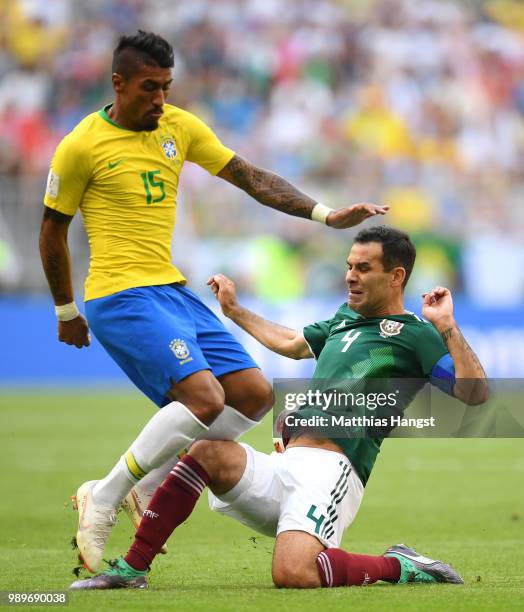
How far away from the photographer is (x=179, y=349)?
5.58 meters

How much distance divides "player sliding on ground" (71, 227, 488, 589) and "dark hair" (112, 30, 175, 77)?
1.11 m

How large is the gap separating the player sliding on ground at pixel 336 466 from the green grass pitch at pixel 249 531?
0.15m

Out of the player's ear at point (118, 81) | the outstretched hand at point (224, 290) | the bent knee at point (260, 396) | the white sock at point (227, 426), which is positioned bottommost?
the white sock at point (227, 426)

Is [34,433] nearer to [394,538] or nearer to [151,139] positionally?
[394,538]

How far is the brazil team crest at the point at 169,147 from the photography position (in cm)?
607

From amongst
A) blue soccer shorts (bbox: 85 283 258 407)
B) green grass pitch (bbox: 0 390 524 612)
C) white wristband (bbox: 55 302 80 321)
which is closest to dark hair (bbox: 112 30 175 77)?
blue soccer shorts (bbox: 85 283 258 407)

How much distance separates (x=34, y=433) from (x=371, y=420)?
886 centimetres

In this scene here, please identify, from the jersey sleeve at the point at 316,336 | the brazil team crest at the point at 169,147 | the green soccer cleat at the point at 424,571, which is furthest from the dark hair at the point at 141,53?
the green soccer cleat at the point at 424,571

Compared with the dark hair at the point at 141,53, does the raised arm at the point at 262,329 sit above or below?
below

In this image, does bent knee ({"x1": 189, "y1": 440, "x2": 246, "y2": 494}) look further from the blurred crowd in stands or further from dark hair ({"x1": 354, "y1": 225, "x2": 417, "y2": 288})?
the blurred crowd in stands

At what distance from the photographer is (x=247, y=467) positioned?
227 inches

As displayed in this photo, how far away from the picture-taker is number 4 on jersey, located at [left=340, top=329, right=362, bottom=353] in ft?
19.4

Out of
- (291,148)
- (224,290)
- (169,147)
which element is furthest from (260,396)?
(291,148)

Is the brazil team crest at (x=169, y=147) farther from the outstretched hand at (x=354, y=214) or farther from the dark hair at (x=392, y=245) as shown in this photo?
the dark hair at (x=392, y=245)
